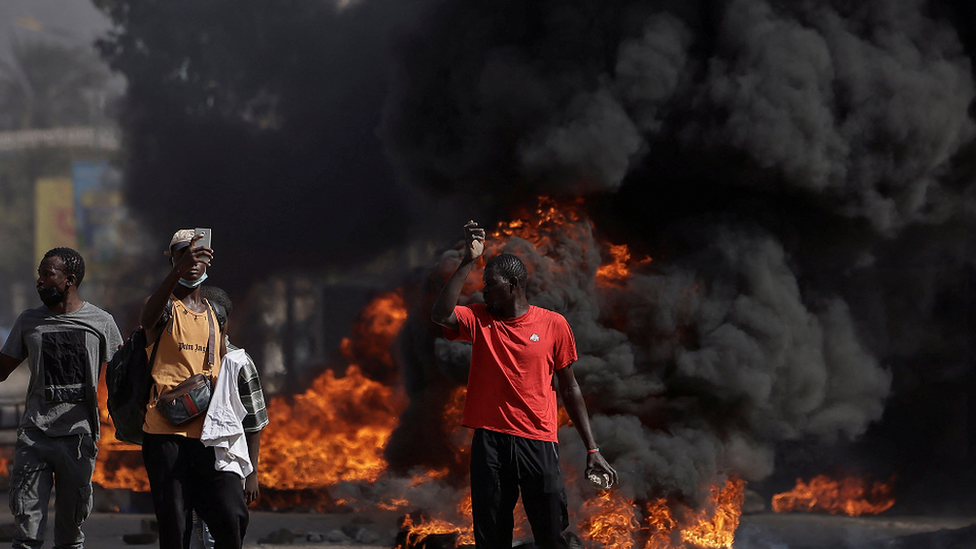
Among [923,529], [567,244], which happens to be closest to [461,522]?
[567,244]

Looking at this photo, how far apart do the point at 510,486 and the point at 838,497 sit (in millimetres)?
8921

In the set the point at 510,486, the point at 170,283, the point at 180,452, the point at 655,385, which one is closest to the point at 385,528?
the point at 655,385

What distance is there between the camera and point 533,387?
167 inches

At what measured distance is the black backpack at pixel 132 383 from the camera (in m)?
3.90

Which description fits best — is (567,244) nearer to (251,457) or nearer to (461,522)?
(461,522)

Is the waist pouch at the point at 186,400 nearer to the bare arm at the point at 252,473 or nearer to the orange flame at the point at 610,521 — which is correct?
the bare arm at the point at 252,473

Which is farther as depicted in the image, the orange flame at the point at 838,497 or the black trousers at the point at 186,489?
the orange flame at the point at 838,497

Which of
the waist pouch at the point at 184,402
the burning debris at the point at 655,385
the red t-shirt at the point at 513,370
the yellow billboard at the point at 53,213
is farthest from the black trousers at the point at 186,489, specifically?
the yellow billboard at the point at 53,213

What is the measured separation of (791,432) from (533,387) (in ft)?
23.9

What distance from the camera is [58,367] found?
184 inches

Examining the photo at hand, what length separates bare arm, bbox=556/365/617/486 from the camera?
14.2 feet

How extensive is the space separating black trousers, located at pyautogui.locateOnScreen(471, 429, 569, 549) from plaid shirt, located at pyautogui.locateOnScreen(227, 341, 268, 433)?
104 centimetres

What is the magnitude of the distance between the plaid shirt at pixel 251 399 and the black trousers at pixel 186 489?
25cm

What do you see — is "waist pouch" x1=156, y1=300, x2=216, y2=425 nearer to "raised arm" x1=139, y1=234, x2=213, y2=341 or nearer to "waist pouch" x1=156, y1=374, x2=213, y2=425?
"waist pouch" x1=156, y1=374, x2=213, y2=425
